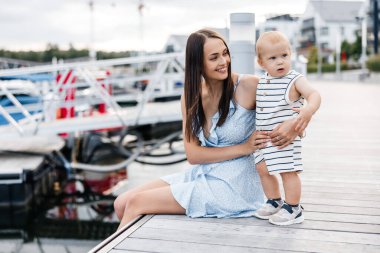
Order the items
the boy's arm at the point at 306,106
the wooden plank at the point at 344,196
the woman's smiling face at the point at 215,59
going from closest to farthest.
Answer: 1. the boy's arm at the point at 306,106
2. the woman's smiling face at the point at 215,59
3. the wooden plank at the point at 344,196

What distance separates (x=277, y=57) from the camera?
276 centimetres

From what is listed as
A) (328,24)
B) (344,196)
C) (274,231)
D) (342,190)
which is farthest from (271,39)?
(328,24)

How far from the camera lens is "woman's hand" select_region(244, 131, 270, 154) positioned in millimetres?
2811

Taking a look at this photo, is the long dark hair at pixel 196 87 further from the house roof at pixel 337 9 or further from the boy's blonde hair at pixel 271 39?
the house roof at pixel 337 9

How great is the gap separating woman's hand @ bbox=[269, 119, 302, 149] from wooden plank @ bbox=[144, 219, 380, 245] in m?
0.41

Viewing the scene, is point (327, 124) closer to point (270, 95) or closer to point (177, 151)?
point (177, 151)

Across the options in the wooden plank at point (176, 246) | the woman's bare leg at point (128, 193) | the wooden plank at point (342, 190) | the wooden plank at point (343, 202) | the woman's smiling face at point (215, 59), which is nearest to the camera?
the wooden plank at point (176, 246)

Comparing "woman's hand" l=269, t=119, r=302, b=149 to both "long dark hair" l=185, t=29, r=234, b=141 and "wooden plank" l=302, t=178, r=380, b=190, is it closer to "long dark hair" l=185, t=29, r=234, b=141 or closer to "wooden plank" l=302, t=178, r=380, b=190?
"long dark hair" l=185, t=29, r=234, b=141

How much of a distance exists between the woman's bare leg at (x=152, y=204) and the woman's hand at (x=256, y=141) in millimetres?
483

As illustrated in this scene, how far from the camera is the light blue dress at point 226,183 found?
298 cm

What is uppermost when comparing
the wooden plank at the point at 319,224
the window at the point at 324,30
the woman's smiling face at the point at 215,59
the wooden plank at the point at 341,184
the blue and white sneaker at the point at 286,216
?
the window at the point at 324,30

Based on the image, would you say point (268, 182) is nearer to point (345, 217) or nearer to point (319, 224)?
point (319, 224)

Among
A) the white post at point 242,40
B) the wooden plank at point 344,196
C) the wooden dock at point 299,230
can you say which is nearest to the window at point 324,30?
the white post at point 242,40

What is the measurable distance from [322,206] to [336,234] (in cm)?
59
